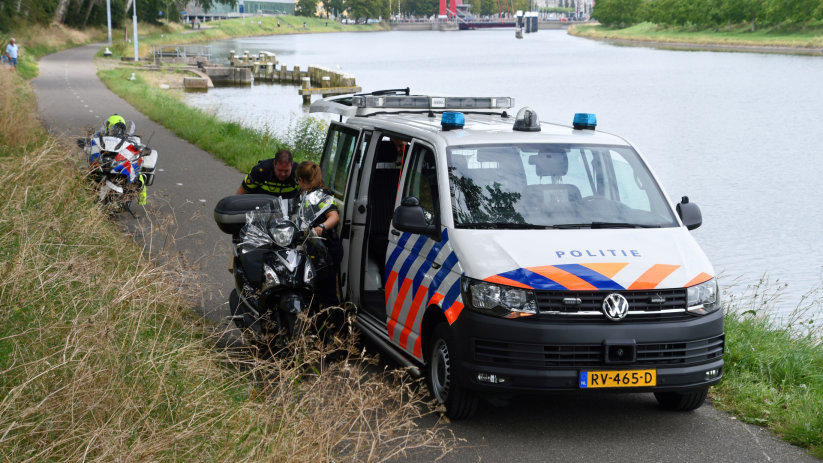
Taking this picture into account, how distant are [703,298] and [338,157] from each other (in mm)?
3684

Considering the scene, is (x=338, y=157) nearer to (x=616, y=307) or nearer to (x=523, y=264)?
(x=523, y=264)

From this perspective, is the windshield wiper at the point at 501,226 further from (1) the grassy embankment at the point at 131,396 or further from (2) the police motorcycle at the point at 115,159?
(2) the police motorcycle at the point at 115,159

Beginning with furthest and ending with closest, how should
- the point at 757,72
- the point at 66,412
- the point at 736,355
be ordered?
the point at 757,72 → the point at 736,355 → the point at 66,412

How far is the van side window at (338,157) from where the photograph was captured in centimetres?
823

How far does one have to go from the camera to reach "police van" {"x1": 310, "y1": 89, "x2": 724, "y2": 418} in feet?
Answer: 18.7

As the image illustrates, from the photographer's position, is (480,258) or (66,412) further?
(480,258)

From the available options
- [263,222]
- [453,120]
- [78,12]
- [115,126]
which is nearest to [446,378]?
[453,120]

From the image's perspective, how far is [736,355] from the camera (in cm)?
755

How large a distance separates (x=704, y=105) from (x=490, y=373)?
3839cm

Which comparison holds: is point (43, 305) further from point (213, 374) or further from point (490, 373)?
point (490, 373)

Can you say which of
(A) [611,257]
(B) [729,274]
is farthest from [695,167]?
(A) [611,257]

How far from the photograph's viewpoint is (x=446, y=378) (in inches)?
242

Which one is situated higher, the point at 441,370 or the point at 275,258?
the point at 275,258

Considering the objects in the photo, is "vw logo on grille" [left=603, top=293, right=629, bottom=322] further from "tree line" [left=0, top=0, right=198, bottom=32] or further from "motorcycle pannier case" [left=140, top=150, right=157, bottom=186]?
"tree line" [left=0, top=0, right=198, bottom=32]
